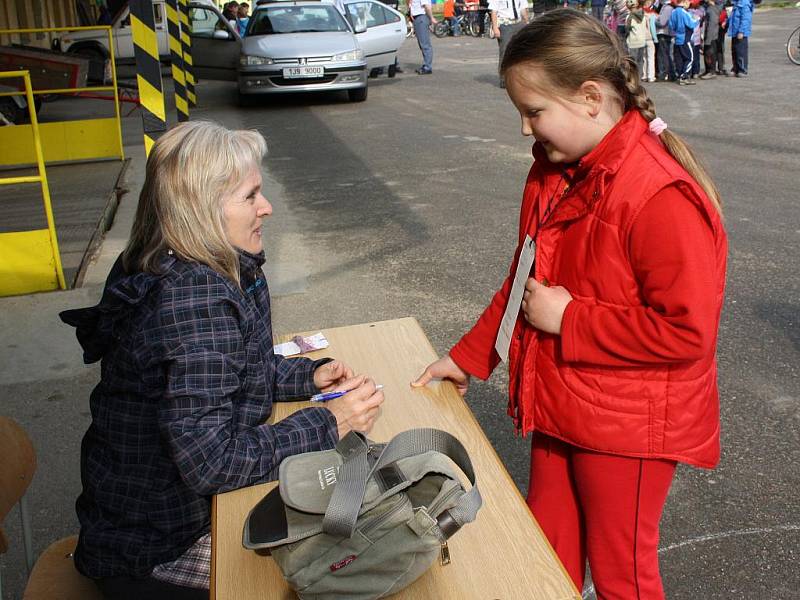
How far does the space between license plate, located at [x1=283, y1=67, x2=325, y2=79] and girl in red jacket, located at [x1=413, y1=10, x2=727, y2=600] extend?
1284 cm

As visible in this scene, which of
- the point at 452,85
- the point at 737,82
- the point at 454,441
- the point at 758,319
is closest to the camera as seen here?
the point at 454,441

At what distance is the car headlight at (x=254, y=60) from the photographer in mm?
14374

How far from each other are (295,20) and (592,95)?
14.7 m

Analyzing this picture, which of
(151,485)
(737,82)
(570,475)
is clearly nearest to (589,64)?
(570,475)

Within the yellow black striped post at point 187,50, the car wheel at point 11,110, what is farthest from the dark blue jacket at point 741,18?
the car wheel at point 11,110

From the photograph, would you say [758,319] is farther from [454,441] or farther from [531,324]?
[454,441]

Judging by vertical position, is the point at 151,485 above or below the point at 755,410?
above

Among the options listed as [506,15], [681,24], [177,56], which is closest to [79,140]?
[177,56]

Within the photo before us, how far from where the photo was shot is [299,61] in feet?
47.1

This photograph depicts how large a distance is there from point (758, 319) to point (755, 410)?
3.87 ft

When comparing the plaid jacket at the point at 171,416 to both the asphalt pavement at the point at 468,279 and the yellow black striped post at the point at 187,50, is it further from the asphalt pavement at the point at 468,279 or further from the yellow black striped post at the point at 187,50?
the yellow black striped post at the point at 187,50

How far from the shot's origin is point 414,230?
7.18m

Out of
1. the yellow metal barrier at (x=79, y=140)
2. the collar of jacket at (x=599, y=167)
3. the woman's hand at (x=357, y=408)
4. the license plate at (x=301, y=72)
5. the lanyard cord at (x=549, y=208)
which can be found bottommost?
the yellow metal barrier at (x=79, y=140)

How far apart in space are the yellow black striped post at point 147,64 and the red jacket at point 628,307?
4564mm
